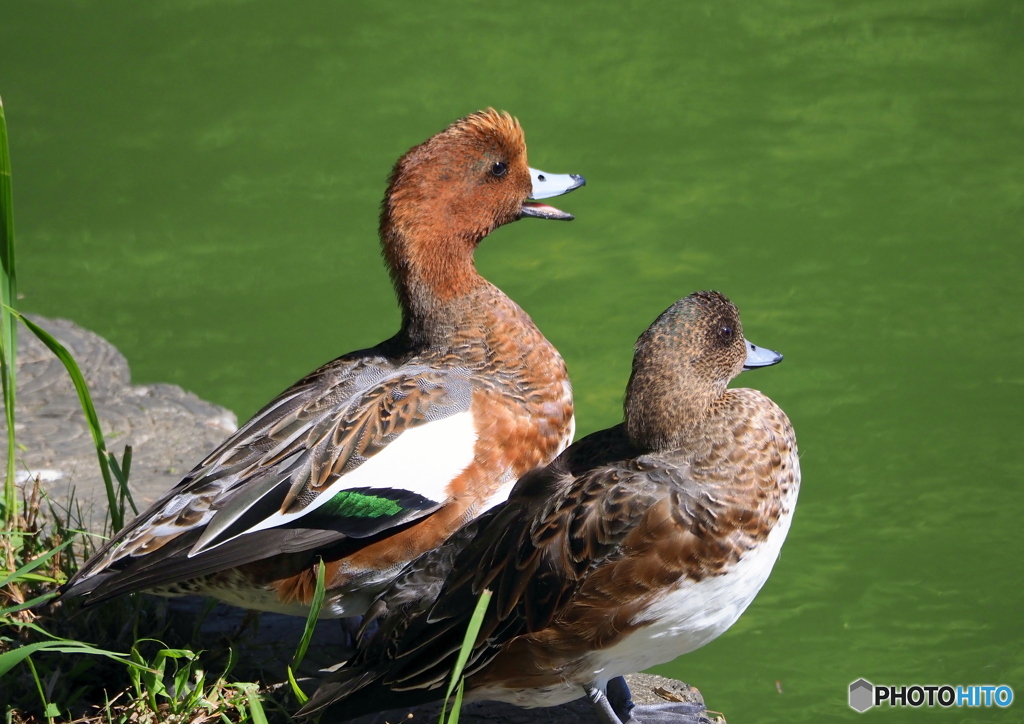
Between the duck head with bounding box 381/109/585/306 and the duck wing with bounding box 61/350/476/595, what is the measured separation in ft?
1.08

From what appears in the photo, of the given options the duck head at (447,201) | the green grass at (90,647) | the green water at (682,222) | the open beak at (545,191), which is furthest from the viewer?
the green water at (682,222)

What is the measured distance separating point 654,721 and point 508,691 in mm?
407

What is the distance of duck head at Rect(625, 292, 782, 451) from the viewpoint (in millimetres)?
2441

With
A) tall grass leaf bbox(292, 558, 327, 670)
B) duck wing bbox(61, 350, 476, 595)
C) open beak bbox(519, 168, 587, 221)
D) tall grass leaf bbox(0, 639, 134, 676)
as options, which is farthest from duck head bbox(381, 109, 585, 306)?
tall grass leaf bbox(0, 639, 134, 676)

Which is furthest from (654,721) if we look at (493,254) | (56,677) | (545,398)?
(493,254)

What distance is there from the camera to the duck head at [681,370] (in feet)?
8.01

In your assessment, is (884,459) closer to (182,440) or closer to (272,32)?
(182,440)

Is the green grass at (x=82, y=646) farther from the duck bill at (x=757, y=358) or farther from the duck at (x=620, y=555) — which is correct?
the duck bill at (x=757, y=358)

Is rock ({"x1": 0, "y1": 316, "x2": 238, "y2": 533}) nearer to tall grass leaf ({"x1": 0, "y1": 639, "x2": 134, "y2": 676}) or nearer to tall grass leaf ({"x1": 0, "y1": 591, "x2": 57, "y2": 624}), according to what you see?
tall grass leaf ({"x1": 0, "y1": 591, "x2": 57, "y2": 624})

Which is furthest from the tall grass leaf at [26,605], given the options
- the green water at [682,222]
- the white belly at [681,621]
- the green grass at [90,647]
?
the green water at [682,222]

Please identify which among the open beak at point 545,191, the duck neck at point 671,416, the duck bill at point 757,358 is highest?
the open beak at point 545,191

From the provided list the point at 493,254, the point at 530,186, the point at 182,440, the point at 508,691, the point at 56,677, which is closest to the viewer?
the point at 508,691

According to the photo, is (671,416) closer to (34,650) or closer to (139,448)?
(34,650)

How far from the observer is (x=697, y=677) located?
337cm
